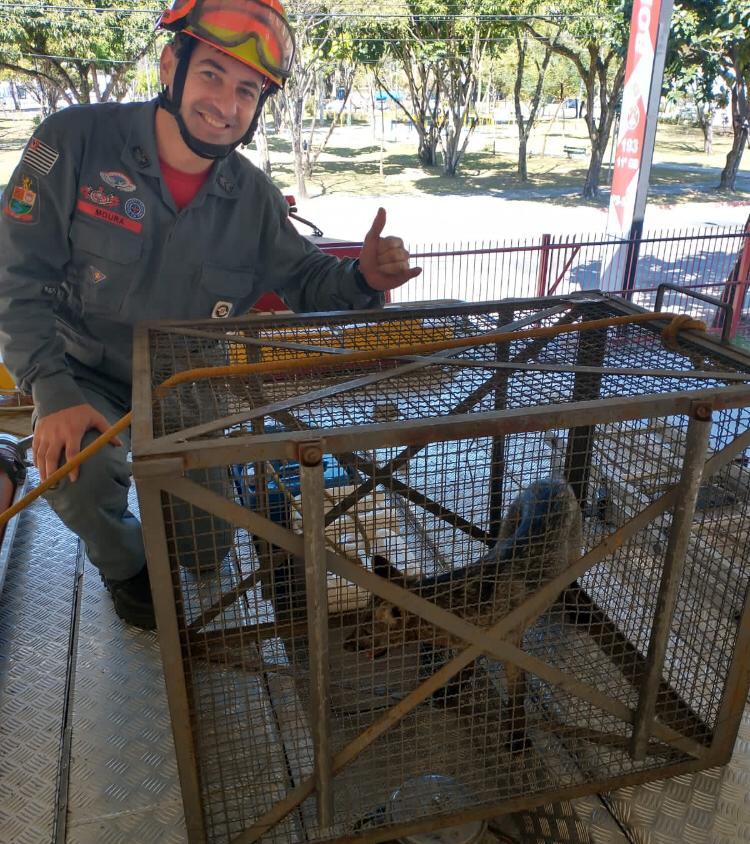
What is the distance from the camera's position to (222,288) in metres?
3.10

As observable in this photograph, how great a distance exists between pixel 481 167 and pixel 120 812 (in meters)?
32.5

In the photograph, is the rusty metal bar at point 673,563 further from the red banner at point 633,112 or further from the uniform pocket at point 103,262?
the red banner at point 633,112

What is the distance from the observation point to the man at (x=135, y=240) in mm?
2652

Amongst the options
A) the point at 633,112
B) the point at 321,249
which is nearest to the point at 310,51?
the point at 633,112

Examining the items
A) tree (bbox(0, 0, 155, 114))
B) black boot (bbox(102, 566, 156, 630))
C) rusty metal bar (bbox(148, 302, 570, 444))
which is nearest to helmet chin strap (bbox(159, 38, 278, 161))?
rusty metal bar (bbox(148, 302, 570, 444))

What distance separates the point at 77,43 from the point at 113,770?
78.3ft

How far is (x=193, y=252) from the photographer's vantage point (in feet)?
9.86

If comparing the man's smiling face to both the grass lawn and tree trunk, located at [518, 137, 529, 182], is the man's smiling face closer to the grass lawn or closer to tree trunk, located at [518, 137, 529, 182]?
the grass lawn

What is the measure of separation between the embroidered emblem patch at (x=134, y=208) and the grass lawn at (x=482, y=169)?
22899 millimetres

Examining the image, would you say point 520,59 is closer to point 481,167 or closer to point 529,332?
point 481,167

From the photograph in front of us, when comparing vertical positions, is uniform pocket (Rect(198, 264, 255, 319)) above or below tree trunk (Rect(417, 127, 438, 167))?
above

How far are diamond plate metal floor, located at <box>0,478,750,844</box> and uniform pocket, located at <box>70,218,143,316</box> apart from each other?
4.17 feet

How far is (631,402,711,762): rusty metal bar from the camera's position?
6.12ft

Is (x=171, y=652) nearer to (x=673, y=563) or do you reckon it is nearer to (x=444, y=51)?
(x=673, y=563)
